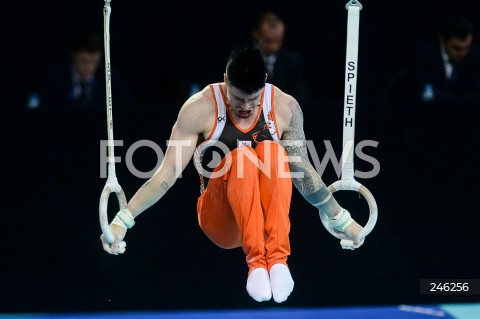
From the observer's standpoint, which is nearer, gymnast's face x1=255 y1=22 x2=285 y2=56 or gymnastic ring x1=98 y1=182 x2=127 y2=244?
gymnastic ring x1=98 y1=182 x2=127 y2=244

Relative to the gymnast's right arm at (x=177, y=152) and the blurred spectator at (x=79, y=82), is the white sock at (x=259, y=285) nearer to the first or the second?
the gymnast's right arm at (x=177, y=152)

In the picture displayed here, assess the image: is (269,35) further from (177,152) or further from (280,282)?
(280,282)

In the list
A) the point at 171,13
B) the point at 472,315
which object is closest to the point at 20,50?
the point at 171,13

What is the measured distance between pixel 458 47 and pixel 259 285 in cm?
204

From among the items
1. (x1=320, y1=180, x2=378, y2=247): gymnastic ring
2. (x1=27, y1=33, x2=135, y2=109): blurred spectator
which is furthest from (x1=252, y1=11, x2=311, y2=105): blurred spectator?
(x1=320, y1=180, x2=378, y2=247): gymnastic ring

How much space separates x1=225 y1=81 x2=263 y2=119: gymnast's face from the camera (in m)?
4.09

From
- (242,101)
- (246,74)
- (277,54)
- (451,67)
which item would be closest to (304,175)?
(242,101)

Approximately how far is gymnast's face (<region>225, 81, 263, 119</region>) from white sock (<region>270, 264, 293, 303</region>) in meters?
0.65

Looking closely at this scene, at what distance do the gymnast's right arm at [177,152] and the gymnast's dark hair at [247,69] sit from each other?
0.82 feet

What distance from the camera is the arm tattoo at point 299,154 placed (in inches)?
171

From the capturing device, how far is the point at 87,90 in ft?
17.3

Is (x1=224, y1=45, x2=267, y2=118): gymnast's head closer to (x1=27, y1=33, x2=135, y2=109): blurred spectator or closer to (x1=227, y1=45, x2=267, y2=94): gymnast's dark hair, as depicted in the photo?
(x1=227, y1=45, x2=267, y2=94): gymnast's dark hair

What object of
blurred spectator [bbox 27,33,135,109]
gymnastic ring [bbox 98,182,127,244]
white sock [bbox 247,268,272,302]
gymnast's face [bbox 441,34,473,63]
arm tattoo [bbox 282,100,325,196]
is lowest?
white sock [bbox 247,268,272,302]

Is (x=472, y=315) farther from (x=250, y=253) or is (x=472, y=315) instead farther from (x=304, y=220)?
(x=250, y=253)
